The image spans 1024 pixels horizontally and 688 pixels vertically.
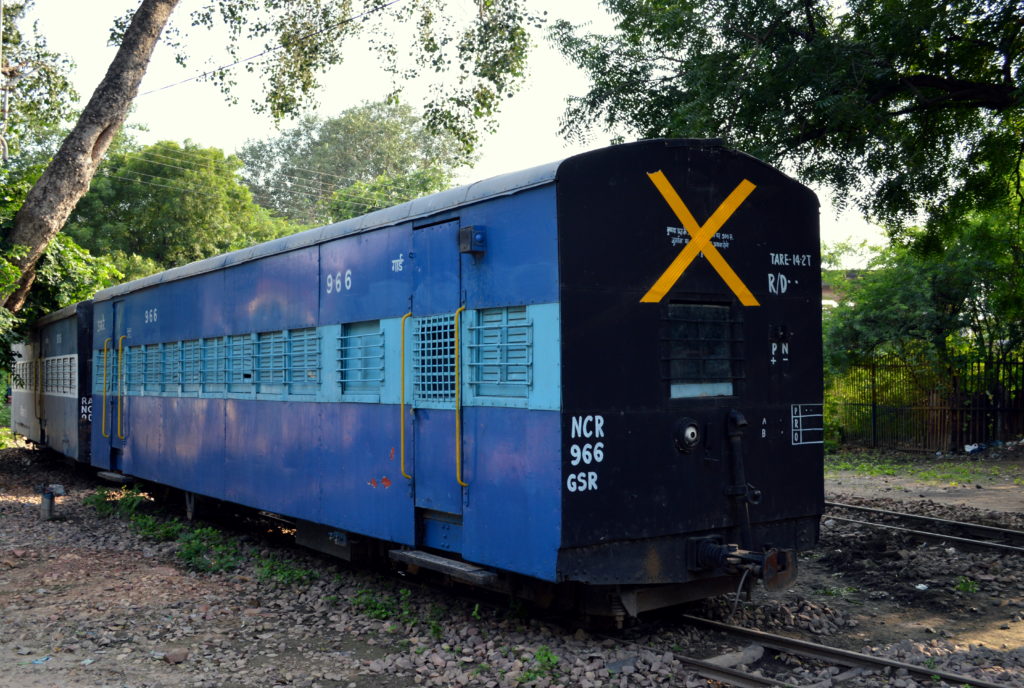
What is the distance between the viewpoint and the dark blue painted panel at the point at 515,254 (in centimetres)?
580

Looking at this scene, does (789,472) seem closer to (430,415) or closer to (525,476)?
(525,476)

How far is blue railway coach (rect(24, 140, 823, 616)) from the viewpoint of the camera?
19.0 feet

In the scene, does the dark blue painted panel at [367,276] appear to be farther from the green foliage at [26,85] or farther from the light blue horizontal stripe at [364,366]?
the green foliage at [26,85]

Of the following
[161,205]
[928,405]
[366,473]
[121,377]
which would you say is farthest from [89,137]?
[161,205]

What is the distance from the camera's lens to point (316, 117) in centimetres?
5531

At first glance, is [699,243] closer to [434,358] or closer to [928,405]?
[434,358]

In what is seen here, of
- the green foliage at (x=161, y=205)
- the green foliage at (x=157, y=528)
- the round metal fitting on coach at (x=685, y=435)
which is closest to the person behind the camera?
the round metal fitting on coach at (x=685, y=435)

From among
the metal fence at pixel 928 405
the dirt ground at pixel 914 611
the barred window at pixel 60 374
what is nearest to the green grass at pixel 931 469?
the metal fence at pixel 928 405

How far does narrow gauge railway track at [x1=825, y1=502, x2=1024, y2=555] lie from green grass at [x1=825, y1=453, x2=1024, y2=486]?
4.51 meters

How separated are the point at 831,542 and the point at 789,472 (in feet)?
11.7

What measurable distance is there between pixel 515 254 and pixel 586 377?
0.98 meters

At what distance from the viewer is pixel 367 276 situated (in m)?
7.66

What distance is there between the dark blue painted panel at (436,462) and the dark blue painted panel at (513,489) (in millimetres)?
167

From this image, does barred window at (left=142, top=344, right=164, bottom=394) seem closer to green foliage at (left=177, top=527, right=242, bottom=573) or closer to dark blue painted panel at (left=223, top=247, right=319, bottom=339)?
green foliage at (left=177, top=527, right=242, bottom=573)
